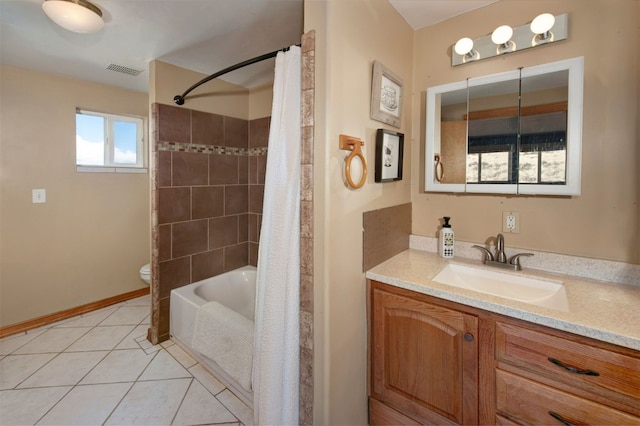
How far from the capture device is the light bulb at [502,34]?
57.0 inches

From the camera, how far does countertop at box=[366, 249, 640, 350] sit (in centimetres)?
92

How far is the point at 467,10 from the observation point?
161 cm

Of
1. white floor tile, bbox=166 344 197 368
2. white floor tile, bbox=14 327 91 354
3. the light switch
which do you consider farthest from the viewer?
the light switch

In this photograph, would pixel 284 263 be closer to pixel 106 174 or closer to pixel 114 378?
pixel 114 378

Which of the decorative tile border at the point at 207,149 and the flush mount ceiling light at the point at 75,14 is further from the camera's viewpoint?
the decorative tile border at the point at 207,149

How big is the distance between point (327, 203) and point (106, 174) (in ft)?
9.01

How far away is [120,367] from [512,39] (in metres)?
3.15

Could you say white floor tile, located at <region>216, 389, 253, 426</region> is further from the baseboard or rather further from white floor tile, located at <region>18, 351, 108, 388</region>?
the baseboard

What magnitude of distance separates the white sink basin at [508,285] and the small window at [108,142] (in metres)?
3.15

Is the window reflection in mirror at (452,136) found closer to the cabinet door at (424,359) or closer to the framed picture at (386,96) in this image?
the framed picture at (386,96)

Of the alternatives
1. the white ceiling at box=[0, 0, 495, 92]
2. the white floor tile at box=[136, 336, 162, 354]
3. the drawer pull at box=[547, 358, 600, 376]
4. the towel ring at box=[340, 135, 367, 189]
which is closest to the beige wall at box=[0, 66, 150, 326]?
the white ceiling at box=[0, 0, 495, 92]

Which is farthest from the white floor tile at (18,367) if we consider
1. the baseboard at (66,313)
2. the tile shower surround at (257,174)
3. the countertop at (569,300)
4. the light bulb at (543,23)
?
the light bulb at (543,23)

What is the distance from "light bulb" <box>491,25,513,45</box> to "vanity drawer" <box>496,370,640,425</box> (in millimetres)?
1558

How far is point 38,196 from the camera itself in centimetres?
248
